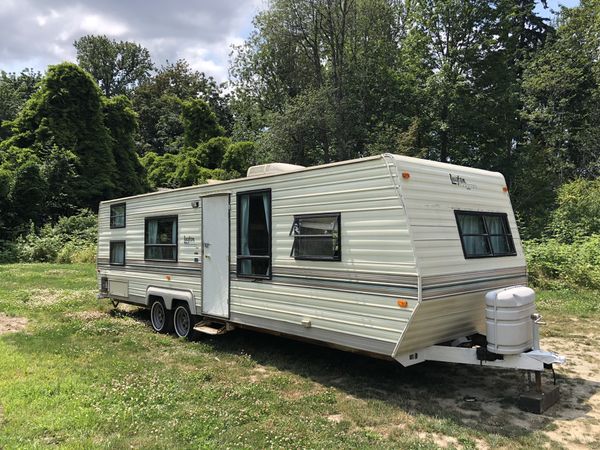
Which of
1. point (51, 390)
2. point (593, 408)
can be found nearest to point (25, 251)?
point (51, 390)

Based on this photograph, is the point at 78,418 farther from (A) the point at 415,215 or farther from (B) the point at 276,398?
(A) the point at 415,215

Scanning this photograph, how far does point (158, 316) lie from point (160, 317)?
74mm

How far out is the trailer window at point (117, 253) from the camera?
423 inches

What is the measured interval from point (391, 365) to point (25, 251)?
22986mm

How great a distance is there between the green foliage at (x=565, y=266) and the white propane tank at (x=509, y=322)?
339 inches

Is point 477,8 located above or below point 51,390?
above

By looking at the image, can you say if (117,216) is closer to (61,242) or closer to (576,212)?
(61,242)

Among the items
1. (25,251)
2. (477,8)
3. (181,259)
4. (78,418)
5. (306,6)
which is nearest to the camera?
(78,418)

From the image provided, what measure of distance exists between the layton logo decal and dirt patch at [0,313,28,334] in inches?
342

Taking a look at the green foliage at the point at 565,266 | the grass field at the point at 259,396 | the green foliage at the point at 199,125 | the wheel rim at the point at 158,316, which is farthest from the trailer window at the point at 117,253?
the green foliage at the point at 199,125

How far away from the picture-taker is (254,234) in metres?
7.41

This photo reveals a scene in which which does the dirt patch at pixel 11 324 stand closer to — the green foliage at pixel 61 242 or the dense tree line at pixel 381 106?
the green foliage at pixel 61 242

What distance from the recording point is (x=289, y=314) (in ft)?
22.1

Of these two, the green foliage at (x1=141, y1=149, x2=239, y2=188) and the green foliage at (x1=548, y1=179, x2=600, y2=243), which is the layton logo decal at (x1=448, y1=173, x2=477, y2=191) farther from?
the green foliage at (x1=141, y1=149, x2=239, y2=188)
